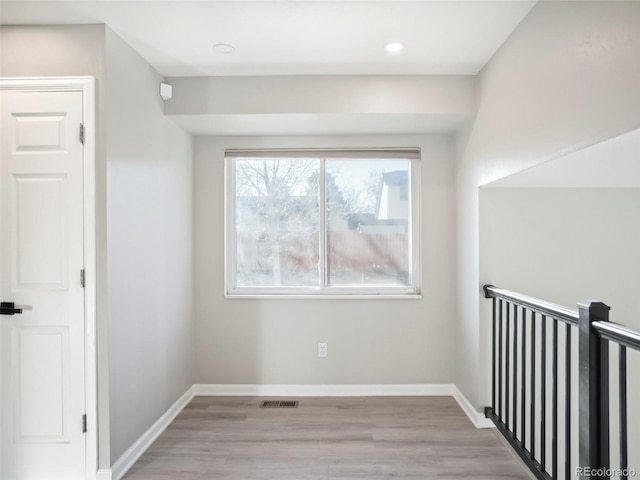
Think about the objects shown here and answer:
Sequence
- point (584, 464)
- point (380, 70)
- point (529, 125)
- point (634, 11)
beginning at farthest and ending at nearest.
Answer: point (380, 70) < point (529, 125) < point (584, 464) < point (634, 11)

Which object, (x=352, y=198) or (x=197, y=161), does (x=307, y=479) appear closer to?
(x=352, y=198)

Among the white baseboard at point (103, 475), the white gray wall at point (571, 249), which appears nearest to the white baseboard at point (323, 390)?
the white gray wall at point (571, 249)

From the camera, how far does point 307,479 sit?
227cm

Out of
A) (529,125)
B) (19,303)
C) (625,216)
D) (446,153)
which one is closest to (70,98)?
(19,303)

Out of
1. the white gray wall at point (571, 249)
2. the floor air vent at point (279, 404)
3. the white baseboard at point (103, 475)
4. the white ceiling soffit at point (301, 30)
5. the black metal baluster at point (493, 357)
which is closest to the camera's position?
the white ceiling soffit at point (301, 30)

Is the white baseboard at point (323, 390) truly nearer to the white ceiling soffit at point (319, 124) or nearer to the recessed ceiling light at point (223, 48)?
the white ceiling soffit at point (319, 124)

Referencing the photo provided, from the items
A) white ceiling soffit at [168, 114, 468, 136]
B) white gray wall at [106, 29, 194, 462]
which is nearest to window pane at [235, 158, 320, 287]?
white ceiling soffit at [168, 114, 468, 136]

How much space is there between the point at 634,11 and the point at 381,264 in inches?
98.8

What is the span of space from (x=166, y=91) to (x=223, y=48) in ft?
2.03

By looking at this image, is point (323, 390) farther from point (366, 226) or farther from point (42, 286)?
point (42, 286)

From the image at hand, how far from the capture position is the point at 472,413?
2.99 m

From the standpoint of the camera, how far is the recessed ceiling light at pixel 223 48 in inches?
98.0

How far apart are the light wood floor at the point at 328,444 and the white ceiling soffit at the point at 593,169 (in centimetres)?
169

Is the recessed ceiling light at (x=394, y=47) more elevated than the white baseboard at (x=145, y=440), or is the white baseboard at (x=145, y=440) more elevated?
the recessed ceiling light at (x=394, y=47)
